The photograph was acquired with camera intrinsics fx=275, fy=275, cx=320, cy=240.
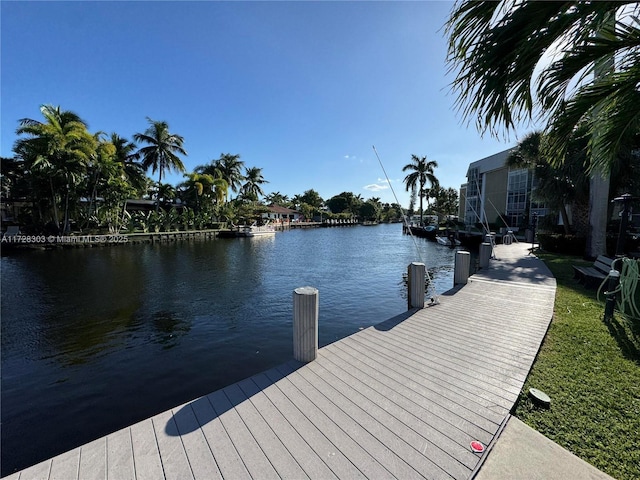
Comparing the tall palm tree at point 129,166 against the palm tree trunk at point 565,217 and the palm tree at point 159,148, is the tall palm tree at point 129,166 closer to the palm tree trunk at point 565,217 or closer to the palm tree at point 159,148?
the palm tree at point 159,148

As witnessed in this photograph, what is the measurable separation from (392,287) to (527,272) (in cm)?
443

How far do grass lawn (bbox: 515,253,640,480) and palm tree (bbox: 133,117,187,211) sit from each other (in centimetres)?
3463

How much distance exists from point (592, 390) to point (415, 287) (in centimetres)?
315

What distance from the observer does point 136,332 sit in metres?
6.41

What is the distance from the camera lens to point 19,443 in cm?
331

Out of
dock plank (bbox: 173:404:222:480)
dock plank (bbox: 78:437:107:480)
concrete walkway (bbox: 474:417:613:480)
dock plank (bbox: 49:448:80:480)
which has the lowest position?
dock plank (bbox: 49:448:80:480)

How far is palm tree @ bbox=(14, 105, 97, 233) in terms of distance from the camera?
19188 millimetres

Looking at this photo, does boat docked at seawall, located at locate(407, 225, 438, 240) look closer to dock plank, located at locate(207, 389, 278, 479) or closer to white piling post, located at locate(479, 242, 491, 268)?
white piling post, located at locate(479, 242, 491, 268)

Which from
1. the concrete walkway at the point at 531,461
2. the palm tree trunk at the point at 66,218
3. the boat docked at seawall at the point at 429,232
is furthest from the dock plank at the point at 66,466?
the boat docked at seawall at the point at 429,232

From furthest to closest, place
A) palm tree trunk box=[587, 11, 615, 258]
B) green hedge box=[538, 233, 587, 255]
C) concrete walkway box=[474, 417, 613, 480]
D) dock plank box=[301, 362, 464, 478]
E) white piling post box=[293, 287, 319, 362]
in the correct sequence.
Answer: green hedge box=[538, 233, 587, 255] < palm tree trunk box=[587, 11, 615, 258] < white piling post box=[293, 287, 319, 362] < dock plank box=[301, 362, 464, 478] < concrete walkway box=[474, 417, 613, 480]

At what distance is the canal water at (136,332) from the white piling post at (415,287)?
35.9 inches

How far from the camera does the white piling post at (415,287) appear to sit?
5.82 meters

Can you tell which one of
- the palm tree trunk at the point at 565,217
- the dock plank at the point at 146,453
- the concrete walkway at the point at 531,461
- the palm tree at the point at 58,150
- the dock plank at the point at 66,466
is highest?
the palm tree at the point at 58,150

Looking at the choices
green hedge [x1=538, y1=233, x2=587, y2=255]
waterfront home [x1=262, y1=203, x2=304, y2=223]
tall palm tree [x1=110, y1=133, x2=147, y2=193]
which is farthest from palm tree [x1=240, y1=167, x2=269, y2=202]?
green hedge [x1=538, y1=233, x2=587, y2=255]
